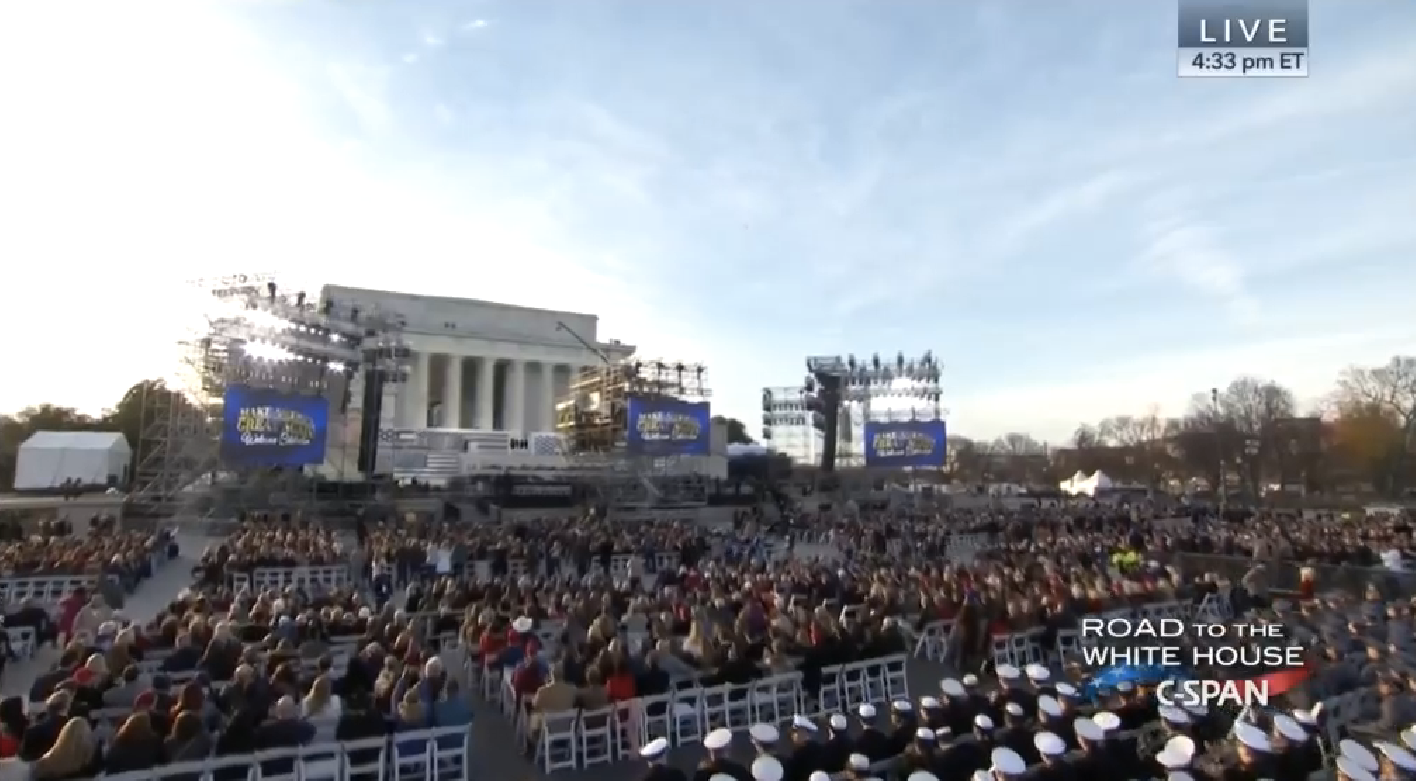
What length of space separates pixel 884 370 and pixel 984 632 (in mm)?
A: 41141

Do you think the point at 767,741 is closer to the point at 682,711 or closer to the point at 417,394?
the point at 682,711

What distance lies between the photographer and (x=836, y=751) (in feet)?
19.7

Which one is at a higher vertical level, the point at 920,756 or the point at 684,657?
the point at 920,756

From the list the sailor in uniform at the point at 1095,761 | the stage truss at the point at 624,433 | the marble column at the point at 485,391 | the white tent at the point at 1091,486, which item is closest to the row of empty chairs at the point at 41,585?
the sailor in uniform at the point at 1095,761

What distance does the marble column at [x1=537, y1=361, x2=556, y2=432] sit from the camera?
67.3 metres

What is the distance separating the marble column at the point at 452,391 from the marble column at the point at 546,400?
628 cm

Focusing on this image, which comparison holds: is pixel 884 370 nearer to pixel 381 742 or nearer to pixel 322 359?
pixel 322 359

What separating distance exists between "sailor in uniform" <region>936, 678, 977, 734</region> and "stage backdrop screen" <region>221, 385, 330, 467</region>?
2752 cm

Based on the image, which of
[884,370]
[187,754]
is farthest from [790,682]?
[884,370]

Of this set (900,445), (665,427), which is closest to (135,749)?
(665,427)

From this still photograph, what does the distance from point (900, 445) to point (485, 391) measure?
1316 inches

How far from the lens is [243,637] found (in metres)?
10.3

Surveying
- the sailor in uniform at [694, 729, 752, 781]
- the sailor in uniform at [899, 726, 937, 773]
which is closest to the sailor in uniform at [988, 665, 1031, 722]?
the sailor in uniform at [899, 726, 937, 773]

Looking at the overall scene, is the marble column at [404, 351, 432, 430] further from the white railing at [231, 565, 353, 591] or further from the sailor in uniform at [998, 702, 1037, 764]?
the sailor in uniform at [998, 702, 1037, 764]
